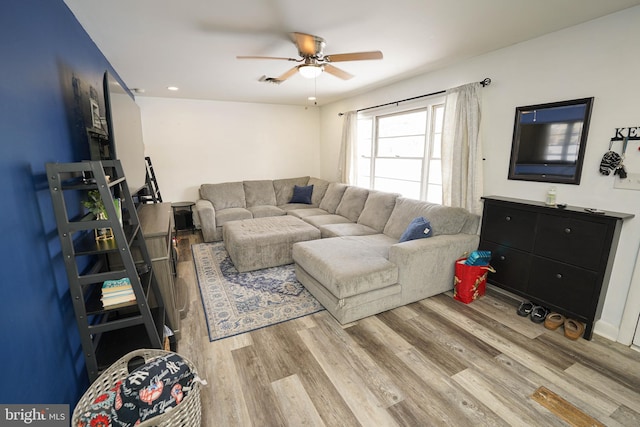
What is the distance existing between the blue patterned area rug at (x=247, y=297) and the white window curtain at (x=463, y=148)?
1.93 metres

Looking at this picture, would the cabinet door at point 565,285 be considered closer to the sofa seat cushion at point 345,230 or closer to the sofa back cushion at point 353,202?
the sofa seat cushion at point 345,230

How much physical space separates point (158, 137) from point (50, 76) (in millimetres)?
3680

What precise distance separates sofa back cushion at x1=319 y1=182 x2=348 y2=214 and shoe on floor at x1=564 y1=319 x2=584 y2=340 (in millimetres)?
3208

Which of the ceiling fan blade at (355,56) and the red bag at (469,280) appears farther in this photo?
the red bag at (469,280)

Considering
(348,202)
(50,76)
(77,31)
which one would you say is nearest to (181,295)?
(50,76)

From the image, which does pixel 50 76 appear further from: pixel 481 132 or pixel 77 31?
pixel 481 132

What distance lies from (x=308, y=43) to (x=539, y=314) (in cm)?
291

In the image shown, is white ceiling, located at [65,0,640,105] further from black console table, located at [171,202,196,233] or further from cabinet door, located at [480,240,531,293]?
black console table, located at [171,202,196,233]

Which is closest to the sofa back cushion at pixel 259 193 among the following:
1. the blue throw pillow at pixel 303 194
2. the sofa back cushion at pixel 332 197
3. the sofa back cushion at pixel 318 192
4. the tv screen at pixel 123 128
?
the blue throw pillow at pixel 303 194

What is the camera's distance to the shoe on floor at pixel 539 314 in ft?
7.84

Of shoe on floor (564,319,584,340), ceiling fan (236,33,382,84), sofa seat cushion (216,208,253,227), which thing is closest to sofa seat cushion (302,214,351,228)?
sofa seat cushion (216,208,253,227)

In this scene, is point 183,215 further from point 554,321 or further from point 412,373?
point 554,321

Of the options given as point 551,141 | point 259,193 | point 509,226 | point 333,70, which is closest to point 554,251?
point 509,226

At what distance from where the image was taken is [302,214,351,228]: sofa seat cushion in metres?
4.16
